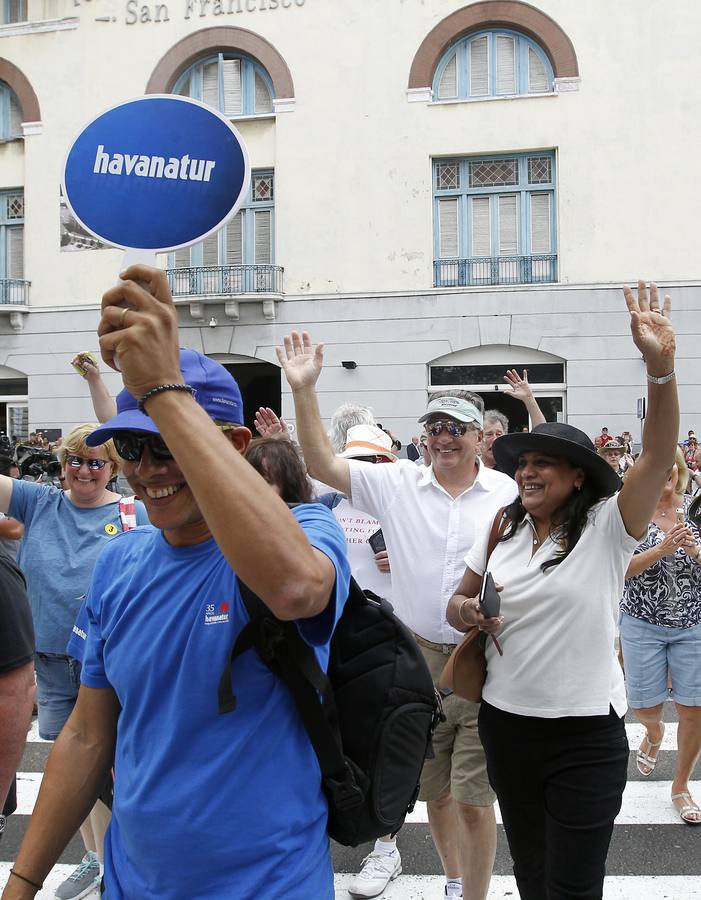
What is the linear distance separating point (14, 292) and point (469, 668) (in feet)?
69.2

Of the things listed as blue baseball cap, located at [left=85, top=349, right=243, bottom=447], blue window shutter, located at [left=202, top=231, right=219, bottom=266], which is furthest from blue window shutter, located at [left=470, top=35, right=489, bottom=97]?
blue baseball cap, located at [left=85, top=349, right=243, bottom=447]

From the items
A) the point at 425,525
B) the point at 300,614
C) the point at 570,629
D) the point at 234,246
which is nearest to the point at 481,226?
the point at 234,246

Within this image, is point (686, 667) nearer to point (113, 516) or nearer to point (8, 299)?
point (113, 516)

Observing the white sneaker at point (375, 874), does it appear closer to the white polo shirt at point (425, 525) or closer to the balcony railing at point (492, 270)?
the white polo shirt at point (425, 525)

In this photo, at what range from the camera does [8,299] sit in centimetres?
2155

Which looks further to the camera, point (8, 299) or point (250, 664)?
point (8, 299)

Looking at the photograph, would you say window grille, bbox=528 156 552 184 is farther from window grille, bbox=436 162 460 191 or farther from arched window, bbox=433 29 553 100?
window grille, bbox=436 162 460 191

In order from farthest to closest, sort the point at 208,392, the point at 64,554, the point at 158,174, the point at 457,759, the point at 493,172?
1. the point at 493,172
2. the point at 64,554
3. the point at 457,759
4. the point at 158,174
5. the point at 208,392

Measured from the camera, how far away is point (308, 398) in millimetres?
3375

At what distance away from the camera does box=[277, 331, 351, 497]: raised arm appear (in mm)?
3352

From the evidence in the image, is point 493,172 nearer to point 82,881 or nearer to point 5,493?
point 5,493

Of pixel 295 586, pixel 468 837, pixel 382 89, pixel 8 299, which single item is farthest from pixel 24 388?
pixel 295 586

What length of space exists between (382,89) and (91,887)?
18768 millimetres

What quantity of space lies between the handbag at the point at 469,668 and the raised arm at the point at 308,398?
100 cm
